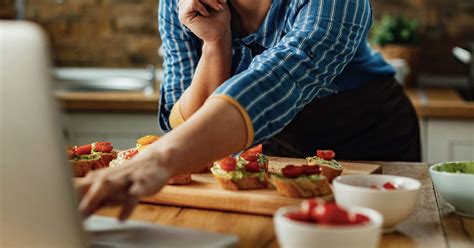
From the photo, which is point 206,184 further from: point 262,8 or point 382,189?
point 262,8

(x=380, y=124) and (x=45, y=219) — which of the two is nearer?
(x=45, y=219)

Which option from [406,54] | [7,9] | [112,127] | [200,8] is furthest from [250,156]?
[7,9]

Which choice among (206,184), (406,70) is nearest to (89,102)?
(406,70)

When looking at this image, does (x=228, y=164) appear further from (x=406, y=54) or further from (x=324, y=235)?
(x=406, y=54)

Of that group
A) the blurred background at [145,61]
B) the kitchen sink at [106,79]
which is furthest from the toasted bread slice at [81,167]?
the kitchen sink at [106,79]

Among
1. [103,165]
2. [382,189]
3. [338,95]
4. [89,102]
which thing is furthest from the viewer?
[89,102]

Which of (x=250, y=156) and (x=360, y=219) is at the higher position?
Answer: (x=360, y=219)

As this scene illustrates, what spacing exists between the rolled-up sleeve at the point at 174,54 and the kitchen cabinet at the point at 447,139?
136 cm

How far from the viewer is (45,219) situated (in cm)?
92

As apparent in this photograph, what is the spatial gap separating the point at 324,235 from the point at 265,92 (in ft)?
1.39

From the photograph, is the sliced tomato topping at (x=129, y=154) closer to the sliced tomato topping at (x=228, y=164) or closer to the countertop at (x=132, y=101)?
the sliced tomato topping at (x=228, y=164)

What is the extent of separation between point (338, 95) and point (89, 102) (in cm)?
140

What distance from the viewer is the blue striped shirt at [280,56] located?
4.48 feet

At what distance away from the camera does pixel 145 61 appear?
12.7 feet
